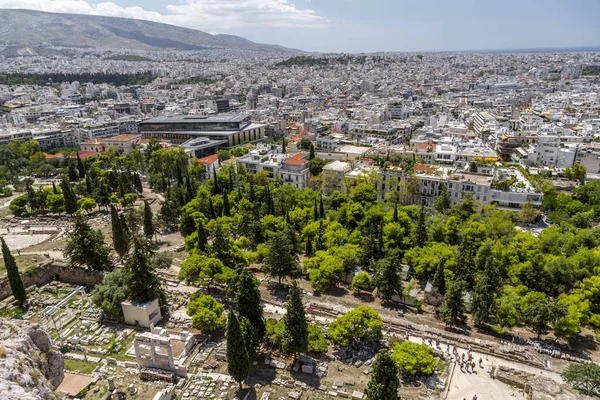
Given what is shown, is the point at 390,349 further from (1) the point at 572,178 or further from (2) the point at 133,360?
(1) the point at 572,178

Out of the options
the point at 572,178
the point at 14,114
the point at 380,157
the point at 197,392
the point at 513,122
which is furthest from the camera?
the point at 14,114

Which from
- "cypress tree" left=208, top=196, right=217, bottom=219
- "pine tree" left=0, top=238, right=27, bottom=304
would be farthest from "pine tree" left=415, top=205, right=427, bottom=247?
"pine tree" left=0, top=238, right=27, bottom=304

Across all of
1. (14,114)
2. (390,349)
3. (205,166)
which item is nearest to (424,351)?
(390,349)

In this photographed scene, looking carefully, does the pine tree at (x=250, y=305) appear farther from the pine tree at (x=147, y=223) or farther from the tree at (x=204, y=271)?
the pine tree at (x=147, y=223)

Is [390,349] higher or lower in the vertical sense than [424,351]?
lower

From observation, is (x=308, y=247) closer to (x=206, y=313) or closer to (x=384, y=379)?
(x=206, y=313)

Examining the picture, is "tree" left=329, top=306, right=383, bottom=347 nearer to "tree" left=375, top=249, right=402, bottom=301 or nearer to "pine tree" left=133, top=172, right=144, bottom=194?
"tree" left=375, top=249, right=402, bottom=301
